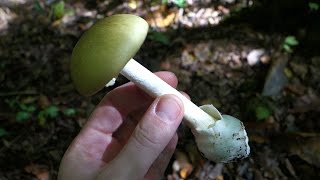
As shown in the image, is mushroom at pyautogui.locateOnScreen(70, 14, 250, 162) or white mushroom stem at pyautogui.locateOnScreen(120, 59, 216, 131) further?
white mushroom stem at pyautogui.locateOnScreen(120, 59, 216, 131)

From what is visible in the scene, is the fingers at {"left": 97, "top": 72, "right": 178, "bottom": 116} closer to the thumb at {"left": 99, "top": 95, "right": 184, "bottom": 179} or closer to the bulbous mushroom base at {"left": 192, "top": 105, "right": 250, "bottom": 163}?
the bulbous mushroom base at {"left": 192, "top": 105, "right": 250, "bottom": 163}

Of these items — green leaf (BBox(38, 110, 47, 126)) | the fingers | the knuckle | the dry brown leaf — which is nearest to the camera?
the knuckle

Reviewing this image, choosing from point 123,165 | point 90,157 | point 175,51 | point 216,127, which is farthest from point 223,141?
point 175,51

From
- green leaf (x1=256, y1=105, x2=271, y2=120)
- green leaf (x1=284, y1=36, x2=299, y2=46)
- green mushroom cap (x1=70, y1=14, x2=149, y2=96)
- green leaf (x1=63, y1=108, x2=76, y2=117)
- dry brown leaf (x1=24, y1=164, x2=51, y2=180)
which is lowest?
dry brown leaf (x1=24, y1=164, x2=51, y2=180)

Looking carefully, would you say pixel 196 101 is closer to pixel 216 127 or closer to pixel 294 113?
pixel 294 113

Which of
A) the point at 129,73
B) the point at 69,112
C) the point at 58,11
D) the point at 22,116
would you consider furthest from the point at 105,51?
the point at 58,11

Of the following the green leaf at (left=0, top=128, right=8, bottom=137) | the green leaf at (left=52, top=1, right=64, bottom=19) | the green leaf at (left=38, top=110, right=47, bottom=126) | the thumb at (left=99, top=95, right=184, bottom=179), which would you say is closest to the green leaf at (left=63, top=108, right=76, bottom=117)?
the green leaf at (left=38, top=110, right=47, bottom=126)
